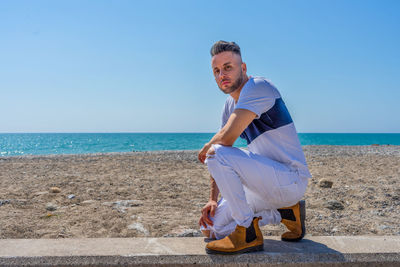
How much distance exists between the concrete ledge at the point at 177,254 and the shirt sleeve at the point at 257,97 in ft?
3.41

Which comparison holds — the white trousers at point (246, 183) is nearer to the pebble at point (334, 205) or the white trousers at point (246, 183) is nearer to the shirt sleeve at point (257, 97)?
the shirt sleeve at point (257, 97)

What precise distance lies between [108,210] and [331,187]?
161 inches

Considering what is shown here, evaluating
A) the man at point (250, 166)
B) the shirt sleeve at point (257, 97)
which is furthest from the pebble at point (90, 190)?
the shirt sleeve at point (257, 97)

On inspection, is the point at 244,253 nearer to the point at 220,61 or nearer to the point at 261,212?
the point at 261,212

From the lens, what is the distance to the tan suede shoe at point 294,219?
2615 millimetres

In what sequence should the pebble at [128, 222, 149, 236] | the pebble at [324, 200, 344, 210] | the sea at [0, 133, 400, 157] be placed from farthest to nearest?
the sea at [0, 133, 400, 157], the pebble at [324, 200, 344, 210], the pebble at [128, 222, 149, 236]

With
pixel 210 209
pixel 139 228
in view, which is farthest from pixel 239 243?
pixel 139 228

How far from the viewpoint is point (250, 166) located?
2361mm

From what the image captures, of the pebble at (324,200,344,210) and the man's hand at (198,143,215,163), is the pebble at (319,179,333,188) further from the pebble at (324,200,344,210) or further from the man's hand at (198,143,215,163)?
the man's hand at (198,143,215,163)

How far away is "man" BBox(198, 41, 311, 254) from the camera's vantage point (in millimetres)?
2342

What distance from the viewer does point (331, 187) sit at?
6.14m

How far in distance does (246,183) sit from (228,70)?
0.91 meters

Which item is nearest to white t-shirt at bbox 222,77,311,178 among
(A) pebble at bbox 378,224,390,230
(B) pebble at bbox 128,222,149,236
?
(B) pebble at bbox 128,222,149,236

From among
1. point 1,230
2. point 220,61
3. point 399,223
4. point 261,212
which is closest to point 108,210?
point 1,230
